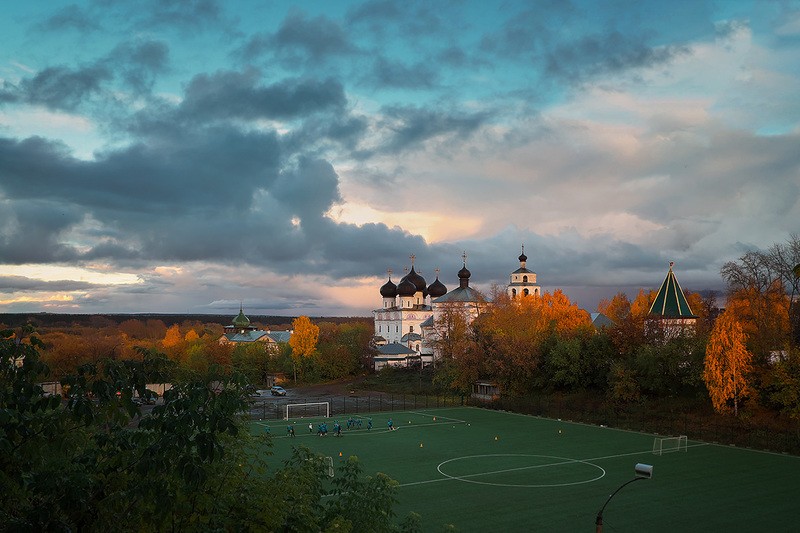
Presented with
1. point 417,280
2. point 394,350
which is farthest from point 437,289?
point 394,350

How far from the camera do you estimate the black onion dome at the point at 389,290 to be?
113312 millimetres

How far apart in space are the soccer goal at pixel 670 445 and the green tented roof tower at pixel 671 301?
32805 mm

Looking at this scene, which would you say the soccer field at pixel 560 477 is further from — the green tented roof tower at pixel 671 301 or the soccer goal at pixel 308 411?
the green tented roof tower at pixel 671 301

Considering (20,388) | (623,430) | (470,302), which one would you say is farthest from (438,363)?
(20,388)

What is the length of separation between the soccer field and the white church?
4049 centimetres

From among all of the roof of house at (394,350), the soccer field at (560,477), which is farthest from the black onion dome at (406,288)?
the soccer field at (560,477)

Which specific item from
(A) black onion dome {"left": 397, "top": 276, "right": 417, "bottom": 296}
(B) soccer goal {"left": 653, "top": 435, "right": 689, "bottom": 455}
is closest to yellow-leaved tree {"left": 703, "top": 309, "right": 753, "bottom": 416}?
(B) soccer goal {"left": 653, "top": 435, "right": 689, "bottom": 455}

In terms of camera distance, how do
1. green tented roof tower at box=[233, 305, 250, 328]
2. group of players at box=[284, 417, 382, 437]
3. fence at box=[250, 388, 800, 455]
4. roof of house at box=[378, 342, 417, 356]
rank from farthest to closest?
green tented roof tower at box=[233, 305, 250, 328] < roof of house at box=[378, 342, 417, 356] < group of players at box=[284, 417, 382, 437] < fence at box=[250, 388, 800, 455]

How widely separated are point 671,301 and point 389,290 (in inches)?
2064

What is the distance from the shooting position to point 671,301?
230 ft

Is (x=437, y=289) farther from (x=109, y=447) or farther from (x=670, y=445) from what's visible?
(x=109, y=447)

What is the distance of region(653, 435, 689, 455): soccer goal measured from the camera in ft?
121

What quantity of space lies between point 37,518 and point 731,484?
99.5 feet

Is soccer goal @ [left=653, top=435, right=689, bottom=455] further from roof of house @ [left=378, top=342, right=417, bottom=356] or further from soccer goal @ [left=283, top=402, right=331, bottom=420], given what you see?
roof of house @ [left=378, top=342, right=417, bottom=356]
